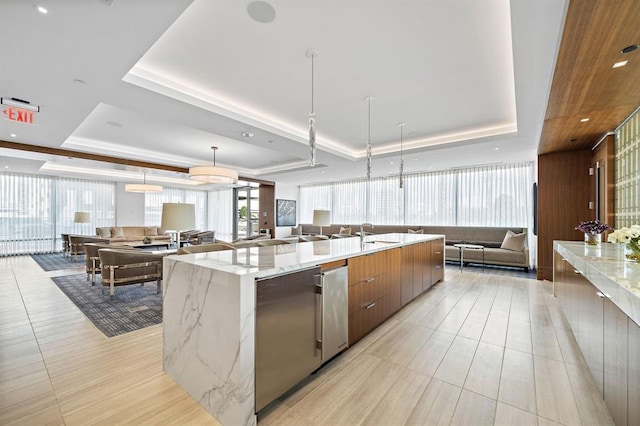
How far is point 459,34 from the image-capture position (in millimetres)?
2254

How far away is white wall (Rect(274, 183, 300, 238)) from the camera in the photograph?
34.1ft

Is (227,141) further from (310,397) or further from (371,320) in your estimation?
(310,397)

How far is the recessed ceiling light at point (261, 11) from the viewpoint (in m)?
1.91

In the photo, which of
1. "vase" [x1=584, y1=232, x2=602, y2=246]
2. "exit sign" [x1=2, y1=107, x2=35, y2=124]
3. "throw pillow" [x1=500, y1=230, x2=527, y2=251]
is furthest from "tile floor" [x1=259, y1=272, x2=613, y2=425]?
"exit sign" [x1=2, y1=107, x2=35, y2=124]

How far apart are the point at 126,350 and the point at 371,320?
224cm

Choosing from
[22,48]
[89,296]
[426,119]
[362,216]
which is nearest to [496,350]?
[426,119]

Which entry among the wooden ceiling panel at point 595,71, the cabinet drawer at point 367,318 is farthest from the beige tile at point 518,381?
the wooden ceiling panel at point 595,71

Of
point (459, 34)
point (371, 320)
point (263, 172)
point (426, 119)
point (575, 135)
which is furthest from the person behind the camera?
point (263, 172)

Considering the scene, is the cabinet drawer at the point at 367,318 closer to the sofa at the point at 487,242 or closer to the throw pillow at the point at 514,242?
the sofa at the point at 487,242

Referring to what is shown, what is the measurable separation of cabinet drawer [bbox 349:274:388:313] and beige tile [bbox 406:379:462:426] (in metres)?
0.78

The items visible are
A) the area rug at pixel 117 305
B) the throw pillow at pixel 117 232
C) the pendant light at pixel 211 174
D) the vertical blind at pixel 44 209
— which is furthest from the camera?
the throw pillow at pixel 117 232

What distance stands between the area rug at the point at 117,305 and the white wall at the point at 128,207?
551cm

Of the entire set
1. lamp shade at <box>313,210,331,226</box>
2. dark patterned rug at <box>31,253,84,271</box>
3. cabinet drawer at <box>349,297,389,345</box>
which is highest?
lamp shade at <box>313,210,331,226</box>

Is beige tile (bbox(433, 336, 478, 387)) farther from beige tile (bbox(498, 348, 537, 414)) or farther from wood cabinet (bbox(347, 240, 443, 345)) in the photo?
wood cabinet (bbox(347, 240, 443, 345))
